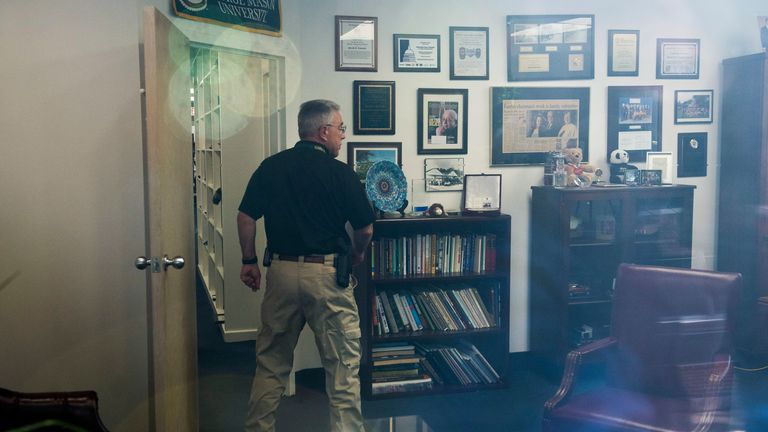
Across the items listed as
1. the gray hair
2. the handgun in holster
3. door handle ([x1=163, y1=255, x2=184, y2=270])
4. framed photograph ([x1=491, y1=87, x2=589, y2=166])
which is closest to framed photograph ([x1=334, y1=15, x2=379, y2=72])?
framed photograph ([x1=491, y1=87, x2=589, y2=166])

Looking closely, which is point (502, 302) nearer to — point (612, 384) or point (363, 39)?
point (612, 384)

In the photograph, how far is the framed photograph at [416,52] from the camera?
4.32m

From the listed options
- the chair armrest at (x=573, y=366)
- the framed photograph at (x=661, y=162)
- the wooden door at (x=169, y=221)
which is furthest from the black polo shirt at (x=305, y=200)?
the framed photograph at (x=661, y=162)

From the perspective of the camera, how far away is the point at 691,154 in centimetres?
483

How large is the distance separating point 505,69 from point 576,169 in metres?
0.78

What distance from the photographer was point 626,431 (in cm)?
259

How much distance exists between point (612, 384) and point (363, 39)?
2442mm

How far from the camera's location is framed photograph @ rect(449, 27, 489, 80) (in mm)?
4406

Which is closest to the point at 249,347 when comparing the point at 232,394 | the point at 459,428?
the point at 232,394

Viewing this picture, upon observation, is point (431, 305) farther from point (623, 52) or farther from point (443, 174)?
point (623, 52)

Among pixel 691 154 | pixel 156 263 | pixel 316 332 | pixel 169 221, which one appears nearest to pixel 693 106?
pixel 691 154

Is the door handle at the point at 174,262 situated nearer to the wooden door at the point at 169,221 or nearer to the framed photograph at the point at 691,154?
the wooden door at the point at 169,221

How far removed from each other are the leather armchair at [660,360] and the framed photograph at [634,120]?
181 cm

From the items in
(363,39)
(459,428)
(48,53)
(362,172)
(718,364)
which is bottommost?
(459,428)
